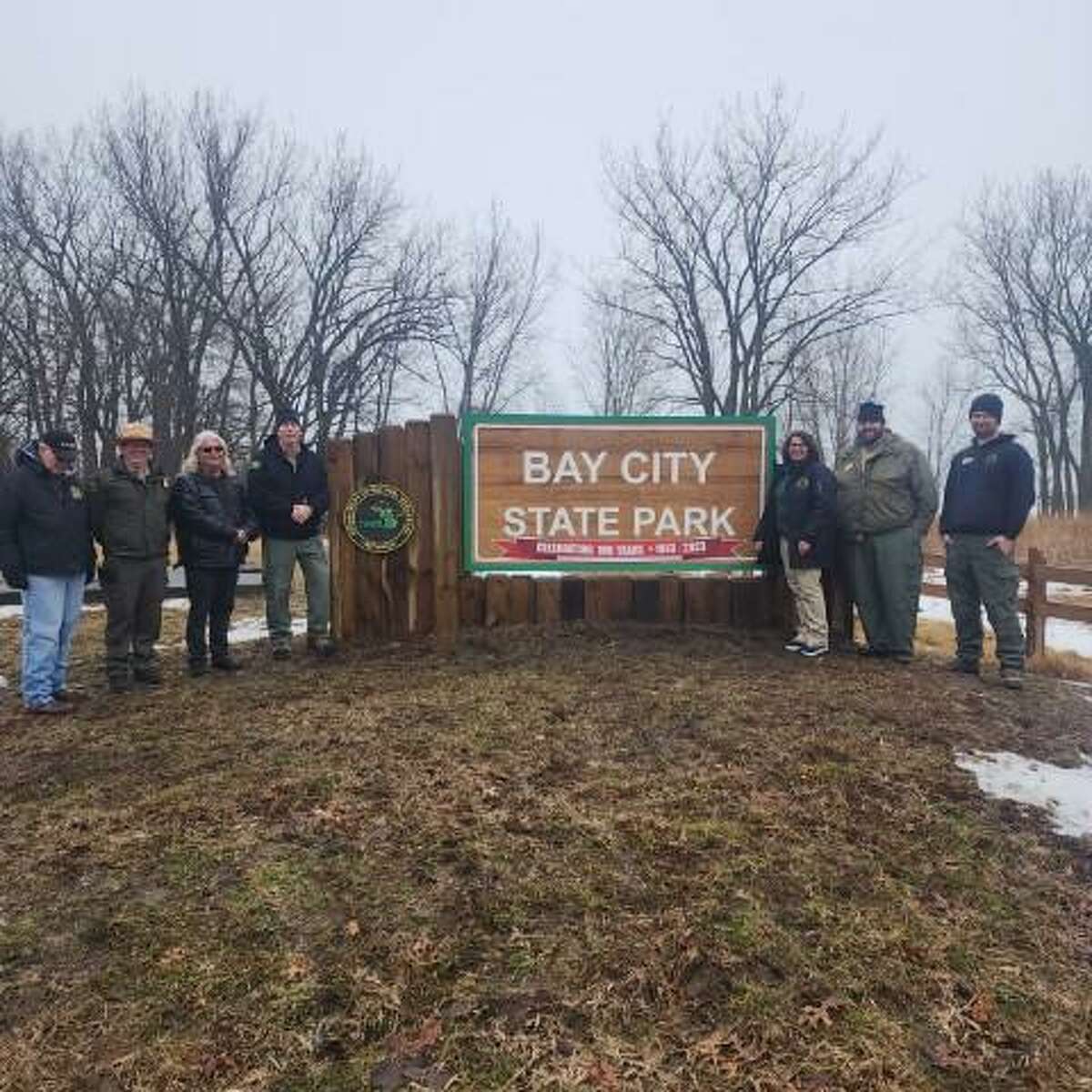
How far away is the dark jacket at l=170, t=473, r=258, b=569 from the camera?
5.77 m

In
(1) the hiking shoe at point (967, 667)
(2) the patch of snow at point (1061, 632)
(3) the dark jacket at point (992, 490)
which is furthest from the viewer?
(2) the patch of snow at point (1061, 632)

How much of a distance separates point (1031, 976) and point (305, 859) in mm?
2305

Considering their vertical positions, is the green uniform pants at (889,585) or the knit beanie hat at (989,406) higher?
the knit beanie hat at (989,406)

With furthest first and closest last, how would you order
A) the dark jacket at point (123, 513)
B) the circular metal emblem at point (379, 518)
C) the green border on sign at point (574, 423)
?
the green border on sign at point (574, 423) → the circular metal emblem at point (379, 518) → the dark jacket at point (123, 513)

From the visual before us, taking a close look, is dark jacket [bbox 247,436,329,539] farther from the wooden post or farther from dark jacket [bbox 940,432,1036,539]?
the wooden post

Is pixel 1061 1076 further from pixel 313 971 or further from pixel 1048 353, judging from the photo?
pixel 1048 353

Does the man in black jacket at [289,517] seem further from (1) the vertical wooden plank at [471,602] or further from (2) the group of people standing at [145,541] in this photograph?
(1) the vertical wooden plank at [471,602]

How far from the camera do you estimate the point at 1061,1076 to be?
209 cm

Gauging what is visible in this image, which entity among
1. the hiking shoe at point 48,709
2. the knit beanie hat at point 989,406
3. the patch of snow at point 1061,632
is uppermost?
the knit beanie hat at point 989,406

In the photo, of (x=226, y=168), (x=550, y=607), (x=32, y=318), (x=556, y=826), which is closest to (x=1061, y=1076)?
(x=556, y=826)

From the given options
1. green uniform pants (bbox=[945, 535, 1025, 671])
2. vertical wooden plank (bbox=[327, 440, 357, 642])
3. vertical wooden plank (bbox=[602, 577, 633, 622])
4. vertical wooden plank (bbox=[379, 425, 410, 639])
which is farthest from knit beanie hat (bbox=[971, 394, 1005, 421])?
vertical wooden plank (bbox=[327, 440, 357, 642])

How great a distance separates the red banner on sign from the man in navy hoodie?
1.54 meters

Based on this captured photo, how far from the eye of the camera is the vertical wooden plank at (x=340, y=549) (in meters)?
6.30

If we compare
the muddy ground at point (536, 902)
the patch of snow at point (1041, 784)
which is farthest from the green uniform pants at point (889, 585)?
the patch of snow at point (1041, 784)
